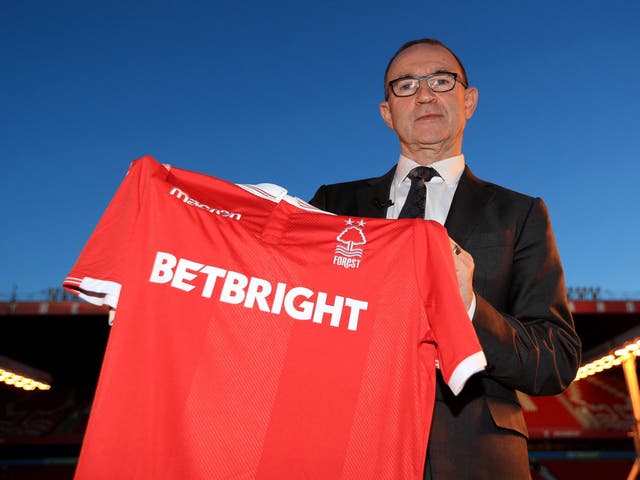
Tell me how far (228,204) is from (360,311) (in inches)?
26.4

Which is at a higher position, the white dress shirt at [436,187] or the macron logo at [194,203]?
the white dress shirt at [436,187]

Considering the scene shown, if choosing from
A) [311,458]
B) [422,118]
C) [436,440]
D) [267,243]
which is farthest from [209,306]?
[422,118]

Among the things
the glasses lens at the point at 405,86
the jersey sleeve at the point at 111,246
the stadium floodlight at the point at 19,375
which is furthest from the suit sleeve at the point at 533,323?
the stadium floodlight at the point at 19,375

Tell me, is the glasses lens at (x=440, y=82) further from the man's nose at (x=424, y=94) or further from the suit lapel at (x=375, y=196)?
the suit lapel at (x=375, y=196)

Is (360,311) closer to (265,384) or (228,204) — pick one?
(265,384)

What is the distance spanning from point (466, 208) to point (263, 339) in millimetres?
989

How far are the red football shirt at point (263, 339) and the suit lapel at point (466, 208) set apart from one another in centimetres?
31

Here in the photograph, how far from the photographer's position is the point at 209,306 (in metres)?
1.92

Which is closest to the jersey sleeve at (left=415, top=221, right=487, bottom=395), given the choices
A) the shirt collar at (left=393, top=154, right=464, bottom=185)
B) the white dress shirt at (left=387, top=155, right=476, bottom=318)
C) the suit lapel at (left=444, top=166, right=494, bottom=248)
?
the suit lapel at (left=444, top=166, right=494, bottom=248)

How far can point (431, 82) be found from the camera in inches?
96.1

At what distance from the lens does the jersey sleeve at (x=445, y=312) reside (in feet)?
5.62

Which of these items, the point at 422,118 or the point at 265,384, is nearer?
the point at 265,384

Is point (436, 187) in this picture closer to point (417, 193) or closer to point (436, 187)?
point (436, 187)

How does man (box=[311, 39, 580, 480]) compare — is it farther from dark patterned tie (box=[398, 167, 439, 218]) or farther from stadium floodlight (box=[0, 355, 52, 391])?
stadium floodlight (box=[0, 355, 52, 391])
